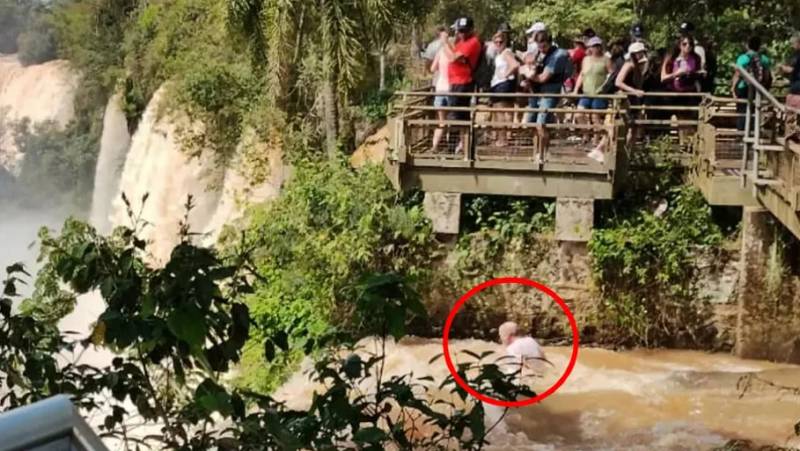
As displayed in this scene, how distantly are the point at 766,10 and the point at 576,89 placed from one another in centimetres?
596

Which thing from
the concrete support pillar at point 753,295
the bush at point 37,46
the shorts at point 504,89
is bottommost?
the concrete support pillar at point 753,295

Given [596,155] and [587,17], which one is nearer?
[596,155]

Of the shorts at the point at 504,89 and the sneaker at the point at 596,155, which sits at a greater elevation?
the shorts at the point at 504,89

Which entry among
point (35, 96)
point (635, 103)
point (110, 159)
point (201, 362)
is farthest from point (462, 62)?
point (35, 96)

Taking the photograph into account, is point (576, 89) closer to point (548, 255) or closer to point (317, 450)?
point (548, 255)

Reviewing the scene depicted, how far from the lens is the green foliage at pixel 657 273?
37.8 ft

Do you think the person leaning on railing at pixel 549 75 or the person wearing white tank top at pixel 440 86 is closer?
the person leaning on railing at pixel 549 75

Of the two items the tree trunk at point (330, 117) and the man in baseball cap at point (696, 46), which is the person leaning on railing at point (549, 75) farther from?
the tree trunk at point (330, 117)

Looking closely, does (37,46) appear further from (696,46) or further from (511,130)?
(696,46)

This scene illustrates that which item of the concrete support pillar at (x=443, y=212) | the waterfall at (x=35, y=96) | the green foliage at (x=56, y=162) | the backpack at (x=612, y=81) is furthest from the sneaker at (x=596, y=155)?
the green foliage at (x=56, y=162)

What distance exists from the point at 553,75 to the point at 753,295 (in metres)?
3.29

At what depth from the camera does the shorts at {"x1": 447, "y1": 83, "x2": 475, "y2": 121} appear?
12.0m

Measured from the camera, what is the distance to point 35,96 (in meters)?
41.4

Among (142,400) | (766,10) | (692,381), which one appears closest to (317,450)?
(142,400)
